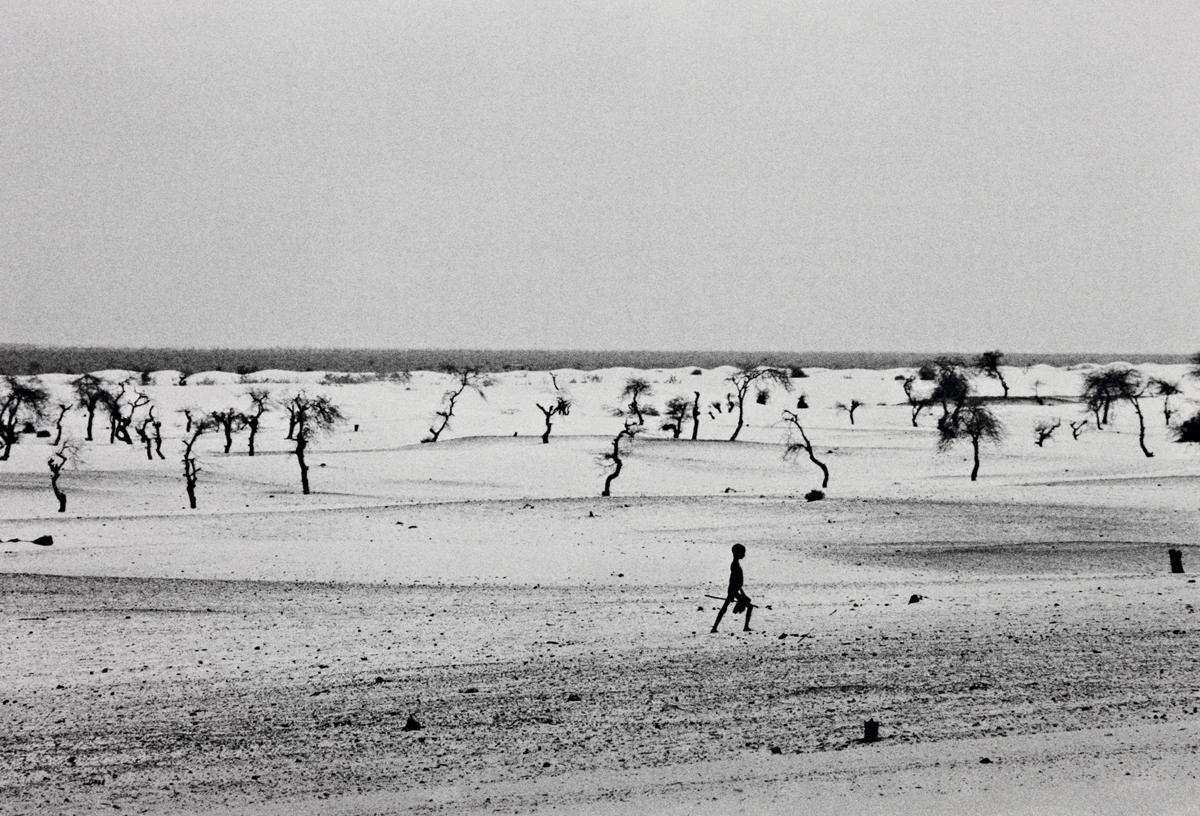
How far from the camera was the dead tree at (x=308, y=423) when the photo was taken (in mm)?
51562

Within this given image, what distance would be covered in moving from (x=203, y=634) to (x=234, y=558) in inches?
443

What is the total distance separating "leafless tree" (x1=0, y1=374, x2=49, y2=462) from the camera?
198ft

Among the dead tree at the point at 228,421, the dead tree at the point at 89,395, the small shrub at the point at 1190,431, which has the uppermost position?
the small shrub at the point at 1190,431

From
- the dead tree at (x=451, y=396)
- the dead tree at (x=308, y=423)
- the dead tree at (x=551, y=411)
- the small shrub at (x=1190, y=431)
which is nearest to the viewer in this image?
the dead tree at (x=308, y=423)

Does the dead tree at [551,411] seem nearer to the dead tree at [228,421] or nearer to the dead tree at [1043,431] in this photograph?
the dead tree at [228,421]

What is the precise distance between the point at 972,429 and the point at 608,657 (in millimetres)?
40169

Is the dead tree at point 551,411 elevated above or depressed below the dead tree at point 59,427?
above

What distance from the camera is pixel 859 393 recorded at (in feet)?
354

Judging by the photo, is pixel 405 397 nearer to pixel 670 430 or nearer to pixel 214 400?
pixel 214 400

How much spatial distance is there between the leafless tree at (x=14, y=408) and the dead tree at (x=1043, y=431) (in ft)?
190

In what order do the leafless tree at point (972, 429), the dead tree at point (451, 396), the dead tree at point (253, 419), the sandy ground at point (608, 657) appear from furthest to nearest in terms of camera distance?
the dead tree at point (451, 396)
the dead tree at point (253, 419)
the leafless tree at point (972, 429)
the sandy ground at point (608, 657)

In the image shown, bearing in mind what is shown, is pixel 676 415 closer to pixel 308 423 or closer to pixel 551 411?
pixel 551 411

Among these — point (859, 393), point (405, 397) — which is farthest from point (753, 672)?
point (859, 393)

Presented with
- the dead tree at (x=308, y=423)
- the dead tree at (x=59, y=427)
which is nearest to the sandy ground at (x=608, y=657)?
the dead tree at (x=308, y=423)
